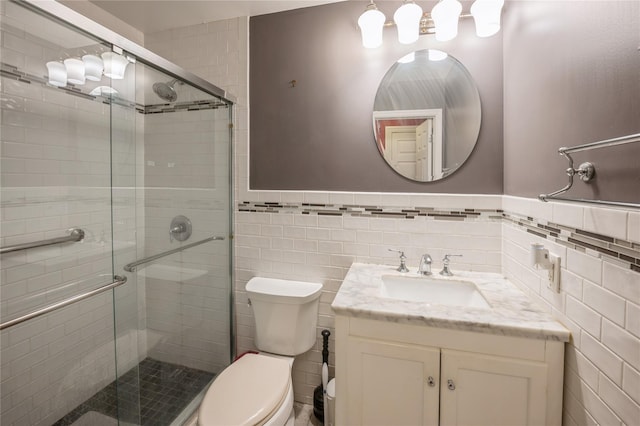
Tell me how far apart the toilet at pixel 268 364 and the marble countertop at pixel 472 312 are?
398 millimetres

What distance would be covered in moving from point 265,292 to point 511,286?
1224 millimetres

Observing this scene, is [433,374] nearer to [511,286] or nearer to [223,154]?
[511,286]

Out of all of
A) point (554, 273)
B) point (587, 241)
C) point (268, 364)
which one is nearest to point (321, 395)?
point (268, 364)

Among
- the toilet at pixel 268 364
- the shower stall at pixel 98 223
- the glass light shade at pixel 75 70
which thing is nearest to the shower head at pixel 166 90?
the shower stall at pixel 98 223

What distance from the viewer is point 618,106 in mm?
749

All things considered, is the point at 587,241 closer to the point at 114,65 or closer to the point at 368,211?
the point at 368,211

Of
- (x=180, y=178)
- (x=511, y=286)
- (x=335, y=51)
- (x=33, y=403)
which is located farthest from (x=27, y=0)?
(x=511, y=286)

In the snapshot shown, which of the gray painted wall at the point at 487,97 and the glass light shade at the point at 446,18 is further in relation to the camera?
the glass light shade at the point at 446,18

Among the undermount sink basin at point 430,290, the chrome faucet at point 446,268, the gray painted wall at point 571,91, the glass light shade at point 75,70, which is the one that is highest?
the glass light shade at point 75,70

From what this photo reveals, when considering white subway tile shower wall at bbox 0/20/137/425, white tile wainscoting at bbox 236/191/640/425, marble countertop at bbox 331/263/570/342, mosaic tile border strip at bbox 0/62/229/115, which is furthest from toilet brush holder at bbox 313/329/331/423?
mosaic tile border strip at bbox 0/62/229/115

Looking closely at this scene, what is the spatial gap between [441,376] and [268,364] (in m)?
0.81

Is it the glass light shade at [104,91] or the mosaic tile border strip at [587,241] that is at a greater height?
the glass light shade at [104,91]

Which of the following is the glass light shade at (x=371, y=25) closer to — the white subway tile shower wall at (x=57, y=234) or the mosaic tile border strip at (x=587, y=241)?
the mosaic tile border strip at (x=587, y=241)

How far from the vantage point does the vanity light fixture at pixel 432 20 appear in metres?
1.35
